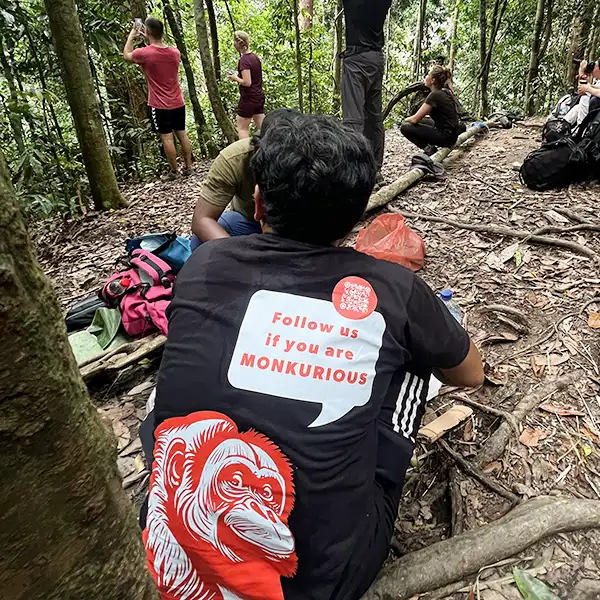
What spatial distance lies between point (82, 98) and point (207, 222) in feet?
11.6

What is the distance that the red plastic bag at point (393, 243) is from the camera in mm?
3680

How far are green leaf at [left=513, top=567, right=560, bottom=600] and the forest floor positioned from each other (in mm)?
33

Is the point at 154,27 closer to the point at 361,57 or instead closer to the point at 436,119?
the point at 361,57

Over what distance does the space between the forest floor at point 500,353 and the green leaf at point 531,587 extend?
0.03 m

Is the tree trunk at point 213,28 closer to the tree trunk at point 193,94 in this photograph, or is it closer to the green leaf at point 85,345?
the tree trunk at point 193,94

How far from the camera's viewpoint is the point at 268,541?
4.10ft

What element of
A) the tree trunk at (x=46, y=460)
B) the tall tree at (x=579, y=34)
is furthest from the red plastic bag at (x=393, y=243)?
the tall tree at (x=579, y=34)

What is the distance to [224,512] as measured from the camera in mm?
1248

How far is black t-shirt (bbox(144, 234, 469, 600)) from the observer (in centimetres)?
126

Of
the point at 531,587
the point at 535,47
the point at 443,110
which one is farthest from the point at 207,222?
the point at 535,47

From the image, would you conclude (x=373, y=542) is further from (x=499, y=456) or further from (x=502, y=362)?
(x=502, y=362)

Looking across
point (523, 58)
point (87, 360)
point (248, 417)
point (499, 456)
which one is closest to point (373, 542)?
point (248, 417)

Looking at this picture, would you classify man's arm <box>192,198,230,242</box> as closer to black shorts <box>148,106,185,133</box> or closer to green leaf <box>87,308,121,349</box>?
green leaf <box>87,308,121,349</box>

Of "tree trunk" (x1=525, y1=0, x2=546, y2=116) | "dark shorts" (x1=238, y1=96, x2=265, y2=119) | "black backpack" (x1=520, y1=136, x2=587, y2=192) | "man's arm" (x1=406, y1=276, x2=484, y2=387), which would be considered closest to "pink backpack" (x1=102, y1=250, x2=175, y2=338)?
"man's arm" (x1=406, y1=276, x2=484, y2=387)
